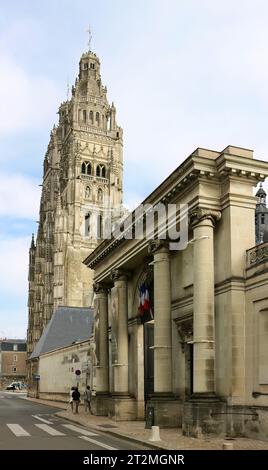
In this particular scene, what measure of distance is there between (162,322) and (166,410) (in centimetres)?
333

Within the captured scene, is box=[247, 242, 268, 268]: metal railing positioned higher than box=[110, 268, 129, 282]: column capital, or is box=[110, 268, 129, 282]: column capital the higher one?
box=[110, 268, 129, 282]: column capital

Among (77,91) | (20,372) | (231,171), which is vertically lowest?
(20,372)

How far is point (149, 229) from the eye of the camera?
25641 mm

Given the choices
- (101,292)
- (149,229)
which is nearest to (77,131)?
(101,292)

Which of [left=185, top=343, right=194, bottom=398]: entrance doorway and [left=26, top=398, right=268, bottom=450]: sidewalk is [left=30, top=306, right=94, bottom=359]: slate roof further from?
[left=26, top=398, right=268, bottom=450]: sidewalk

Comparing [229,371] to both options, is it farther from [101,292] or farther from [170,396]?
[101,292]

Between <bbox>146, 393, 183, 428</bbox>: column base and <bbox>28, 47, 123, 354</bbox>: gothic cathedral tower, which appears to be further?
<bbox>28, 47, 123, 354</bbox>: gothic cathedral tower

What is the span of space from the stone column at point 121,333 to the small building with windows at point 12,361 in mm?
112103

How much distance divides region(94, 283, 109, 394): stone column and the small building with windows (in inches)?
4267

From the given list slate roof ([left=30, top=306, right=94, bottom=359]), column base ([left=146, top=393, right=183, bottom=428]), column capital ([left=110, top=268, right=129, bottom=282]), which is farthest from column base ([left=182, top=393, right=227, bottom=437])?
slate roof ([left=30, top=306, right=94, bottom=359])

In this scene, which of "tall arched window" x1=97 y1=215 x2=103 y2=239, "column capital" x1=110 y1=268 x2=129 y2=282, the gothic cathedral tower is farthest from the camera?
"tall arched window" x1=97 y1=215 x2=103 y2=239

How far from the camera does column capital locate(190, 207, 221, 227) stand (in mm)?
20973

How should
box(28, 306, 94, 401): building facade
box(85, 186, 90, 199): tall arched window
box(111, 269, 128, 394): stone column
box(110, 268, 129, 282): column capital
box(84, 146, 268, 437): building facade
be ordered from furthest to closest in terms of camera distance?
box(85, 186, 90, 199): tall arched window
box(28, 306, 94, 401): building facade
box(110, 268, 129, 282): column capital
box(111, 269, 128, 394): stone column
box(84, 146, 268, 437): building facade

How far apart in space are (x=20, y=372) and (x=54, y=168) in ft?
165
